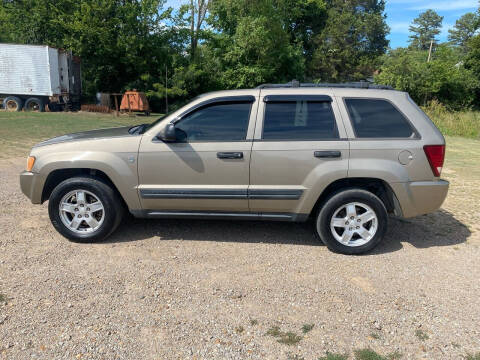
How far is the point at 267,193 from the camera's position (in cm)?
400

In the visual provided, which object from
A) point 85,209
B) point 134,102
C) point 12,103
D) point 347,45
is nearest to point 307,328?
point 85,209

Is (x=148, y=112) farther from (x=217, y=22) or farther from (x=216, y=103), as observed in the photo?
(x=216, y=103)

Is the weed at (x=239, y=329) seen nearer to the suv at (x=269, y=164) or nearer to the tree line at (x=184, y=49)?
the suv at (x=269, y=164)

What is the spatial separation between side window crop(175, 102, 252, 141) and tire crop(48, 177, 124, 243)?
1.11 m

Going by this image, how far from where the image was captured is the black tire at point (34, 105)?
70.8 ft

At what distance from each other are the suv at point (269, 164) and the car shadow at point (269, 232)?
40 cm

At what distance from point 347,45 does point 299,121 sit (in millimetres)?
42751

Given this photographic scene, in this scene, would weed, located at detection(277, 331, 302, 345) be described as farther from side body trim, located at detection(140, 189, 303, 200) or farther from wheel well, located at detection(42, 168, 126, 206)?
wheel well, located at detection(42, 168, 126, 206)

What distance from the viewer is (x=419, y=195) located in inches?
156

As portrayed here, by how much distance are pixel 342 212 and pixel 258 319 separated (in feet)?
5.68

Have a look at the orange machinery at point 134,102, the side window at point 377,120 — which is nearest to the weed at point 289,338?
the side window at point 377,120

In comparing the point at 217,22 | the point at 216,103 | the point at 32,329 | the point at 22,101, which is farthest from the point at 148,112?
the point at 32,329

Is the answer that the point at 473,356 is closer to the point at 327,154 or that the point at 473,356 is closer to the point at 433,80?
the point at 327,154

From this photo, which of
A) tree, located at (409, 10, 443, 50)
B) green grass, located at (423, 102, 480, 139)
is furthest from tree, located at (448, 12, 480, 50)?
green grass, located at (423, 102, 480, 139)
